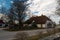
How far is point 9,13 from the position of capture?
5659cm

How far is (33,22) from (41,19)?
3.93 m

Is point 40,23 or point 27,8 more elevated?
point 27,8

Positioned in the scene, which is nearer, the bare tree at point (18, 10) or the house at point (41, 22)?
the bare tree at point (18, 10)

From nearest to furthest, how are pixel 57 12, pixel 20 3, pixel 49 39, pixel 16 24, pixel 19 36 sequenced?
pixel 19 36, pixel 49 39, pixel 57 12, pixel 20 3, pixel 16 24

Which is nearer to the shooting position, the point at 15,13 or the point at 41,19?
the point at 15,13

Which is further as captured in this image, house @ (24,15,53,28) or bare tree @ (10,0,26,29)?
house @ (24,15,53,28)

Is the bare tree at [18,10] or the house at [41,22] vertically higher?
the bare tree at [18,10]

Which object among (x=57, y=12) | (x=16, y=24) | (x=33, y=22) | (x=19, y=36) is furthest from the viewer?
Result: (x=33, y=22)

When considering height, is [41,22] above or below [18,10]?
below

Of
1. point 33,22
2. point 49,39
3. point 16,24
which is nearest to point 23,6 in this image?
point 16,24

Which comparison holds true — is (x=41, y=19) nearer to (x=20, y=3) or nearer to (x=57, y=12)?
(x=20, y=3)

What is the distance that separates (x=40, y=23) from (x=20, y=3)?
56.3ft

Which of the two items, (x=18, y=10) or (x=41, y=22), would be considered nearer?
(x=18, y=10)

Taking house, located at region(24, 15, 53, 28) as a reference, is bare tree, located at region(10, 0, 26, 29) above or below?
above
